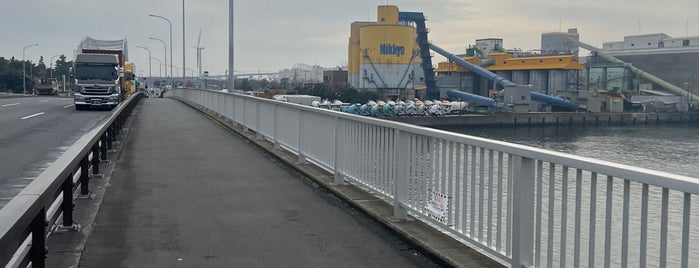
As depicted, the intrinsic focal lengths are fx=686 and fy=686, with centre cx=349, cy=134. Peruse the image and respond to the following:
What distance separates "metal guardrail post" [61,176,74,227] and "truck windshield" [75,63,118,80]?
95.4 ft

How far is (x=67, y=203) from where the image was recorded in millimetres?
6883

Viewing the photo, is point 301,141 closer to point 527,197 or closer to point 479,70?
point 527,197

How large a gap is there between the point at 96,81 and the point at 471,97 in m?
54.3

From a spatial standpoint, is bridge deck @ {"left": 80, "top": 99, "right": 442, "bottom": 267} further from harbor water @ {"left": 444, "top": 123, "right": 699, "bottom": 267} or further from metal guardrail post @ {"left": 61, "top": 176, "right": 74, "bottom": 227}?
harbor water @ {"left": 444, "top": 123, "right": 699, "bottom": 267}

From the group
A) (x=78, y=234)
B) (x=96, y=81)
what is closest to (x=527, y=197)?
(x=78, y=234)

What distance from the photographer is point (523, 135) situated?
6206cm

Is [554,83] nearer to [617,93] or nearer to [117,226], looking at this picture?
[617,93]

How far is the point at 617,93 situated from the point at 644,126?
11414 mm

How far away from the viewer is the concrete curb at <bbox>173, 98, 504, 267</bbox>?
5855 mm

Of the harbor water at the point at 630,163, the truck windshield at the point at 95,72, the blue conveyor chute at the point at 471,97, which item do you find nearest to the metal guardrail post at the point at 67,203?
the harbor water at the point at 630,163

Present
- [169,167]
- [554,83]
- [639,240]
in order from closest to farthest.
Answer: [639,240]
[169,167]
[554,83]

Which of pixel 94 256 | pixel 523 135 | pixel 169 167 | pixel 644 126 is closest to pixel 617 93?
pixel 644 126

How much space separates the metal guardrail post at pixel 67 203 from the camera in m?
6.81

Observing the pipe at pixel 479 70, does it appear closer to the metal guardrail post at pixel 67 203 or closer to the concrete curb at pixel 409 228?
the concrete curb at pixel 409 228
